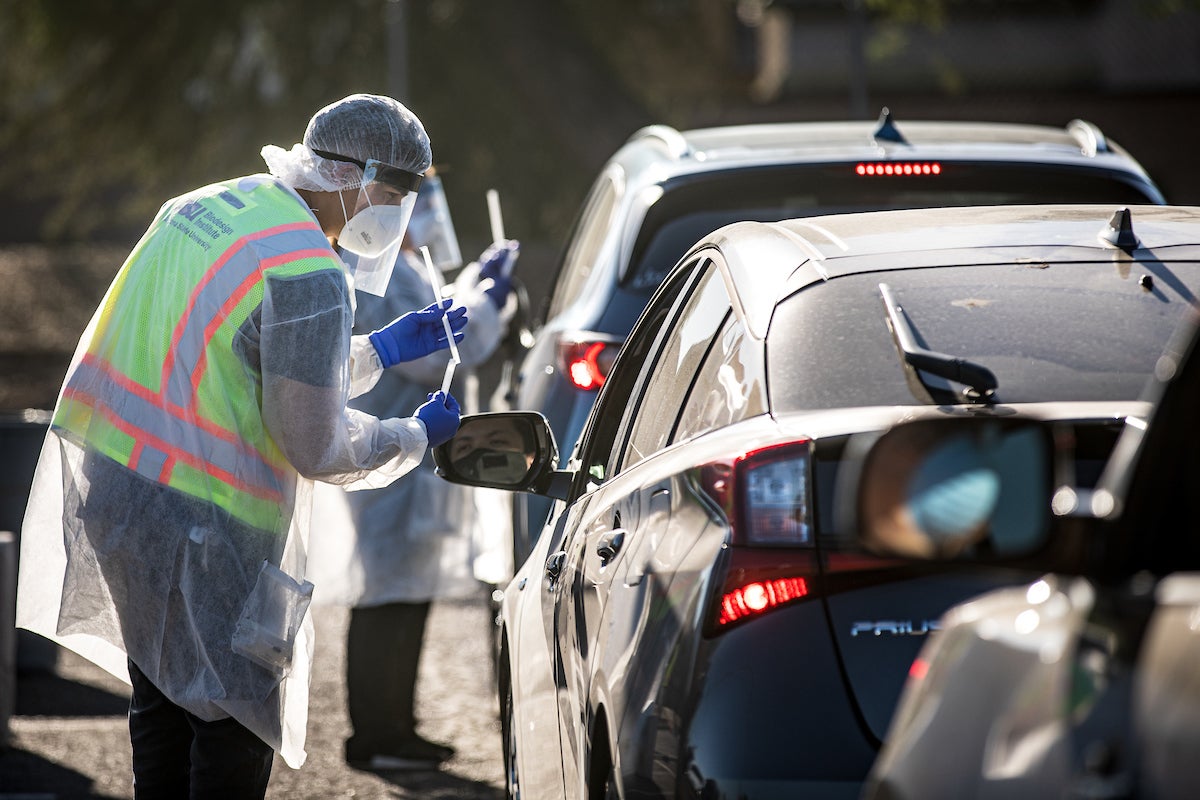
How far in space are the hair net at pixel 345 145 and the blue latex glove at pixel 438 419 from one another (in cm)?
53

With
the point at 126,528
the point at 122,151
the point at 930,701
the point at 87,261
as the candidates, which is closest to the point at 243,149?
the point at 122,151

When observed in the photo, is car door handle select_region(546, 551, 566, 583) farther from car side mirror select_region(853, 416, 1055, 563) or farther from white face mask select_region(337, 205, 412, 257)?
car side mirror select_region(853, 416, 1055, 563)

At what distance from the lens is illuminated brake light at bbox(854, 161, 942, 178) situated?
16.9 ft

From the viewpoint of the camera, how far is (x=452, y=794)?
5.74 m

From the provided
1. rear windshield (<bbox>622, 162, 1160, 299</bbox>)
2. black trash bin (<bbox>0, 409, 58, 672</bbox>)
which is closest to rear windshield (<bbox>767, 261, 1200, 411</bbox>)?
rear windshield (<bbox>622, 162, 1160, 299</bbox>)

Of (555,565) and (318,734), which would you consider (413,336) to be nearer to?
(555,565)

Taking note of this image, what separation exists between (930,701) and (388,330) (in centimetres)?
281

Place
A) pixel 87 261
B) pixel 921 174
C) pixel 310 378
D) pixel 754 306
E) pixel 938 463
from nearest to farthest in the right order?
pixel 938 463 → pixel 754 306 → pixel 310 378 → pixel 921 174 → pixel 87 261

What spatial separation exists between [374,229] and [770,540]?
1999mm

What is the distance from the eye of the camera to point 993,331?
9.34 feet

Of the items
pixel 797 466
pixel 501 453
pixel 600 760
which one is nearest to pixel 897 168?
pixel 501 453

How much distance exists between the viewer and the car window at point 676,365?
127 inches

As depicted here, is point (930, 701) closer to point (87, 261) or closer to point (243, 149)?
point (243, 149)

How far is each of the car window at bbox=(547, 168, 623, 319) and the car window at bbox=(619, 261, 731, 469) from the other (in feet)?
7.31
